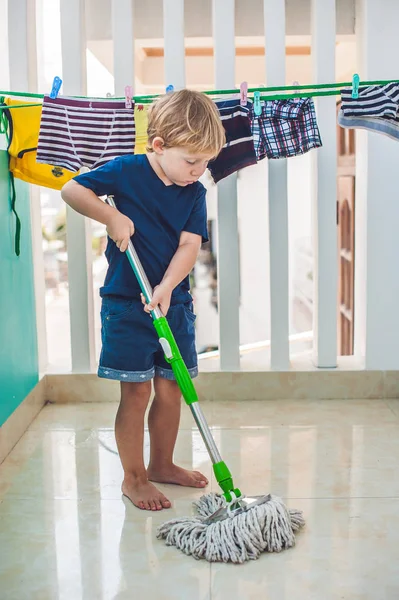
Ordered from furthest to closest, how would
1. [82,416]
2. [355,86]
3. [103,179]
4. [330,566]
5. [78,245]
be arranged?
1. [78,245]
2. [82,416]
3. [355,86]
4. [103,179]
5. [330,566]

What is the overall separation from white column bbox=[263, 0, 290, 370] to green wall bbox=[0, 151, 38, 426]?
76 centimetres

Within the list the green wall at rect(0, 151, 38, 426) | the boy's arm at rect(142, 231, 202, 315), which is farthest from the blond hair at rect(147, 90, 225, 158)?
the green wall at rect(0, 151, 38, 426)

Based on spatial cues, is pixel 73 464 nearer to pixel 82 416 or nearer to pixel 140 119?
pixel 82 416

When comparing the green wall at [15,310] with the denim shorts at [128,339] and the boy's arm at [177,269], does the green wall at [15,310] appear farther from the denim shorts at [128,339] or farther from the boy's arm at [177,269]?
the boy's arm at [177,269]

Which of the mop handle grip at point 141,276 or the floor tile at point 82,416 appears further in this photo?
the floor tile at point 82,416

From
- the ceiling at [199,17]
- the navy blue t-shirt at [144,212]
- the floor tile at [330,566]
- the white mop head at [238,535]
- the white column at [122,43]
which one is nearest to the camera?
the floor tile at [330,566]

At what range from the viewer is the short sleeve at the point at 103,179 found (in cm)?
155

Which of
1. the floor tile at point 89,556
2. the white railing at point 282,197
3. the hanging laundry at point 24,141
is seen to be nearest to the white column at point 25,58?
the white railing at point 282,197

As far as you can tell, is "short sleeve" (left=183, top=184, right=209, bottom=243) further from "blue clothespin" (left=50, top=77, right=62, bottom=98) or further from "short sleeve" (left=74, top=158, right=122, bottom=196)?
"blue clothespin" (left=50, top=77, right=62, bottom=98)

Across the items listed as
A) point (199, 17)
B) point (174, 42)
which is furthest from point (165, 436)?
point (199, 17)

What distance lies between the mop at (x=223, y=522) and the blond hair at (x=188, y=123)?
0.25 m

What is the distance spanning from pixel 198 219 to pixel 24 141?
2.32 feet

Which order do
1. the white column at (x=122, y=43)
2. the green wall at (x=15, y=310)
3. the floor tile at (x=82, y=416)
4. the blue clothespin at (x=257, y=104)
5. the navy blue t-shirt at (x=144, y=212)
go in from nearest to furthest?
1. the navy blue t-shirt at (x=144, y=212)
2. the green wall at (x=15, y=310)
3. the blue clothespin at (x=257, y=104)
4. the floor tile at (x=82, y=416)
5. the white column at (x=122, y=43)

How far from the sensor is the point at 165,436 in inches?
67.1
